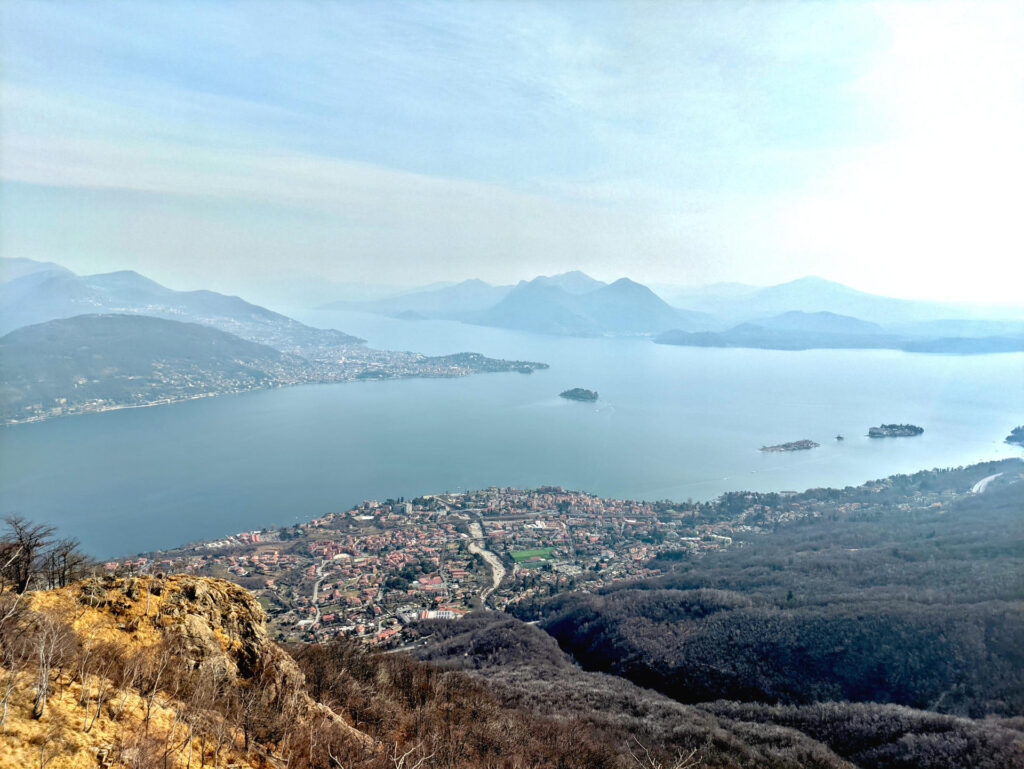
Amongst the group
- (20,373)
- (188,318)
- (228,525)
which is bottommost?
(228,525)

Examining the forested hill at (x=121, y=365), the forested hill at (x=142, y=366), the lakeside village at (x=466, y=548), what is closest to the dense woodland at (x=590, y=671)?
the lakeside village at (x=466, y=548)

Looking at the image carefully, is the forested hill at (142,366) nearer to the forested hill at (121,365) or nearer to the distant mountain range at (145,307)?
the forested hill at (121,365)

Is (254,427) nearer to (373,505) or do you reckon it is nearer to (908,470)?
(373,505)

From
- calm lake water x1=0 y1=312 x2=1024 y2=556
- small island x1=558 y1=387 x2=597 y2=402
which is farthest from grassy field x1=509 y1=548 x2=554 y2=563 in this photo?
small island x1=558 y1=387 x2=597 y2=402

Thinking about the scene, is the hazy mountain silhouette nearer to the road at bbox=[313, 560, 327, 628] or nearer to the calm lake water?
the calm lake water

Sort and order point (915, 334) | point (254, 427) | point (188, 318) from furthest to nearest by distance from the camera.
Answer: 1. point (915, 334)
2. point (188, 318)
3. point (254, 427)

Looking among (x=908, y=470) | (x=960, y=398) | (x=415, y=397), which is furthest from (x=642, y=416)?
(x=960, y=398)

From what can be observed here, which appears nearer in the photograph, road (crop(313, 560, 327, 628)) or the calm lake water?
road (crop(313, 560, 327, 628))

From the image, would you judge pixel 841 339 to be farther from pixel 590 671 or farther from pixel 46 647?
pixel 46 647
